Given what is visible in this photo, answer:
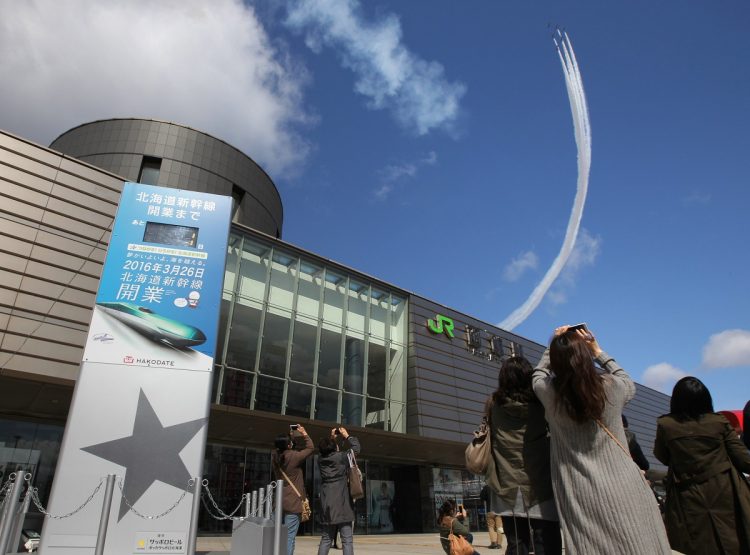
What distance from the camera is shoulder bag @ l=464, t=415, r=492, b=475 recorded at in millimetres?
3020

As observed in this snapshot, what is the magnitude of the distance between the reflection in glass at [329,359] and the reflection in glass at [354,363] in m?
0.39

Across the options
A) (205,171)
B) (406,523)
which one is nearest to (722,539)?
(406,523)

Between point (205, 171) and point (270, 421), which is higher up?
point (205, 171)

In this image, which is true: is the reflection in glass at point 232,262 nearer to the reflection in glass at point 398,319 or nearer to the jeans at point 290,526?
the reflection in glass at point 398,319

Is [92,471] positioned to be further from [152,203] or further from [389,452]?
[389,452]

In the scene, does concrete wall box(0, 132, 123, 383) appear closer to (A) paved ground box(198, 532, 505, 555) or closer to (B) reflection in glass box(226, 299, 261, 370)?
(B) reflection in glass box(226, 299, 261, 370)

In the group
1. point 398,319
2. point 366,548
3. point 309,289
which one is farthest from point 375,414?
point 366,548

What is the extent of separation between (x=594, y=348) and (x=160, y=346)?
7.37 metres

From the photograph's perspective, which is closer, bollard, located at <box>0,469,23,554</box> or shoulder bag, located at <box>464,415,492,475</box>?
shoulder bag, located at <box>464,415,492,475</box>

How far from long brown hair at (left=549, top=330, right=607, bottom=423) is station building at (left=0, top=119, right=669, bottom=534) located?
13.3m

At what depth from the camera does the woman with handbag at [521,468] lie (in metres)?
2.72

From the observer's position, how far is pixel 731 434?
9.75 ft

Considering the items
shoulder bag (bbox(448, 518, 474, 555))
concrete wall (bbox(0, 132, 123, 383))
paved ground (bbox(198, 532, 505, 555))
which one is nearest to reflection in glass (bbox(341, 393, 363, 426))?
paved ground (bbox(198, 532, 505, 555))

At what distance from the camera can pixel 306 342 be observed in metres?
17.9
